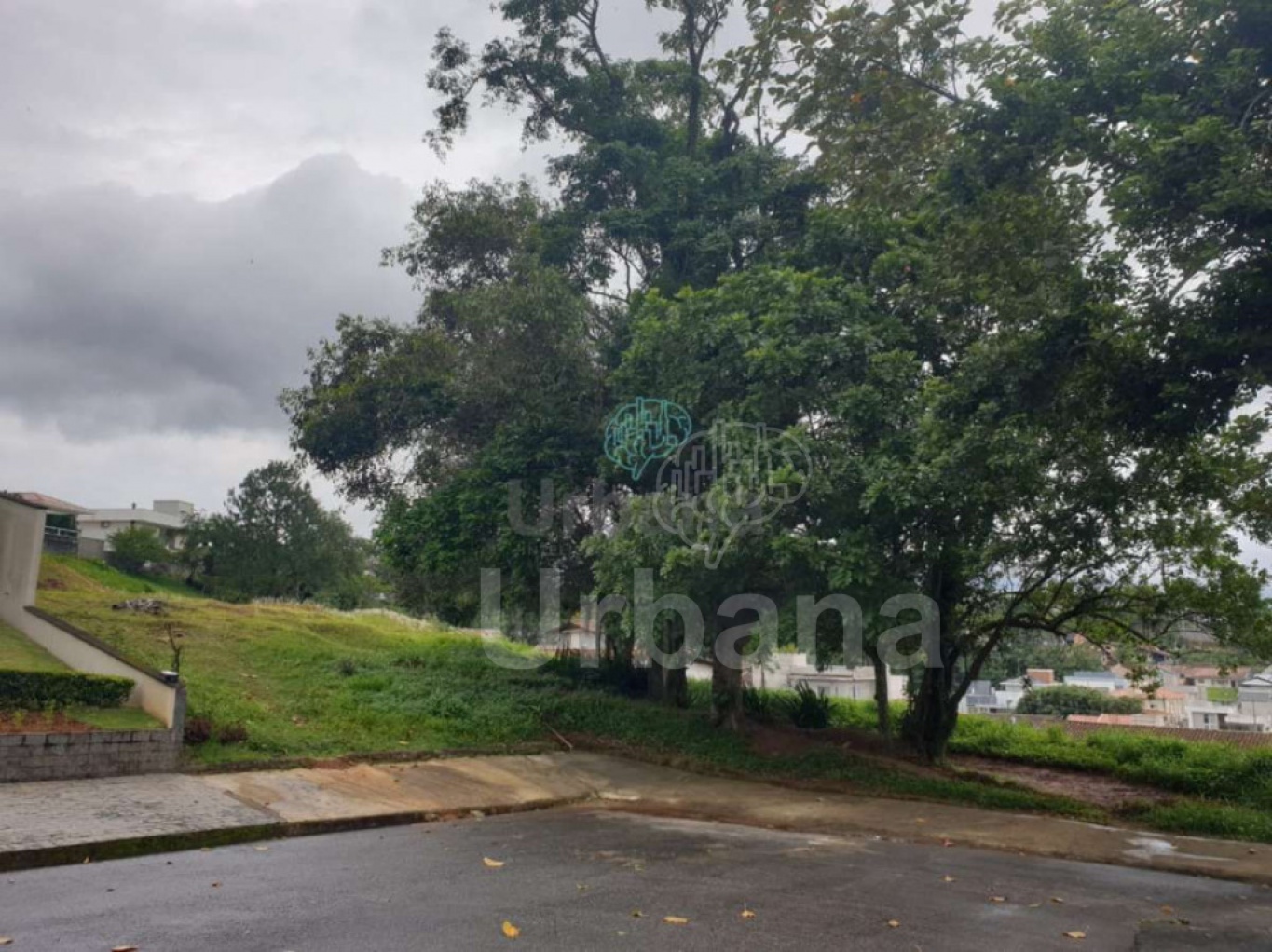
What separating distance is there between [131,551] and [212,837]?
3560cm

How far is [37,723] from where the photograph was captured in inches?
378

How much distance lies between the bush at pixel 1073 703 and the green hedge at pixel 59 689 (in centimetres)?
2172

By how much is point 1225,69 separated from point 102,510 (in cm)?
7258

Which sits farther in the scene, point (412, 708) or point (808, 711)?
point (808, 711)

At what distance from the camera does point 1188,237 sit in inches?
309

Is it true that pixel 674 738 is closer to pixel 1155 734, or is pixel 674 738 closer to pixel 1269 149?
pixel 1155 734

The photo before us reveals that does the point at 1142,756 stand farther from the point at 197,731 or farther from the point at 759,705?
the point at 197,731

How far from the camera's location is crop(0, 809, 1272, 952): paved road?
529 cm

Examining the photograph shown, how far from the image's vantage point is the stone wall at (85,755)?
29.4 ft

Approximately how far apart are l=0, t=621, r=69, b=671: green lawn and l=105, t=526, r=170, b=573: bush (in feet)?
92.0

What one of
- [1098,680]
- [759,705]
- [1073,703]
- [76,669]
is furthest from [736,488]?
[1098,680]

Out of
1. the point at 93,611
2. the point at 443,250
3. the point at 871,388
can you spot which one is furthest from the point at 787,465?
the point at 93,611

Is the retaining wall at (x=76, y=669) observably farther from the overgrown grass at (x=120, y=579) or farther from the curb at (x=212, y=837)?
the overgrown grass at (x=120, y=579)

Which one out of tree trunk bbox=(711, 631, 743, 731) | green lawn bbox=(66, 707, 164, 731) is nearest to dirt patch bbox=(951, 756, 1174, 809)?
tree trunk bbox=(711, 631, 743, 731)
